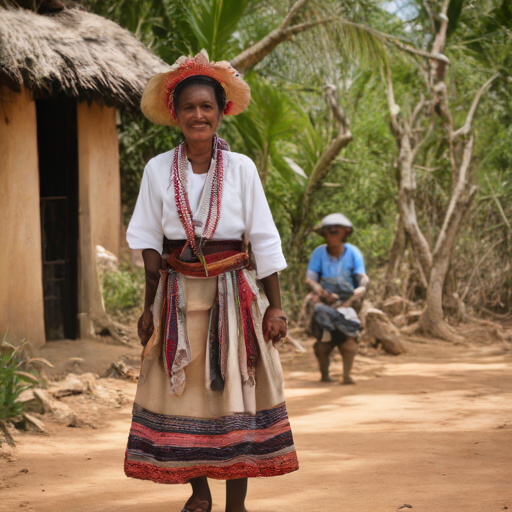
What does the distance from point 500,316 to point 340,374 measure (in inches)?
157

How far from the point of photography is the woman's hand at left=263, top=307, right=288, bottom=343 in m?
2.98

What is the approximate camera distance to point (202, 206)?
2.88 metres

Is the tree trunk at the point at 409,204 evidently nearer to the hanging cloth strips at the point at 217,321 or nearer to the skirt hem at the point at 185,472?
the hanging cloth strips at the point at 217,321

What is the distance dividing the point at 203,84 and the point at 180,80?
0.34 feet

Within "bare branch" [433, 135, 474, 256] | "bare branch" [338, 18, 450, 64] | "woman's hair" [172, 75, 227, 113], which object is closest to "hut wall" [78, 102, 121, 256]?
"bare branch" [338, 18, 450, 64]

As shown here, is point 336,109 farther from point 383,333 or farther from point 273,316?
point 273,316

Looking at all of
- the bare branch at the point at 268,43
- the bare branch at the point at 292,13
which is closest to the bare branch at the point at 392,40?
the bare branch at the point at 268,43

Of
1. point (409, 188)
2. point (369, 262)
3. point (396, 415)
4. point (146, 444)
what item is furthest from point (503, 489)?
point (369, 262)

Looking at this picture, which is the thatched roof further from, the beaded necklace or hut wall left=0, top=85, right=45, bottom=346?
the beaded necklace

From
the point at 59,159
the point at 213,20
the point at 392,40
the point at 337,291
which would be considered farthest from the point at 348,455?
the point at 392,40

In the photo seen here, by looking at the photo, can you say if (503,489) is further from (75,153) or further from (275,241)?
(75,153)

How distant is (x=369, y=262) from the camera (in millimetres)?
12078

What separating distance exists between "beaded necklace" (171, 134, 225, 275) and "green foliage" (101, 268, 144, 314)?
5055 mm

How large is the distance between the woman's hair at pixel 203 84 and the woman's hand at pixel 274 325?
0.90m
